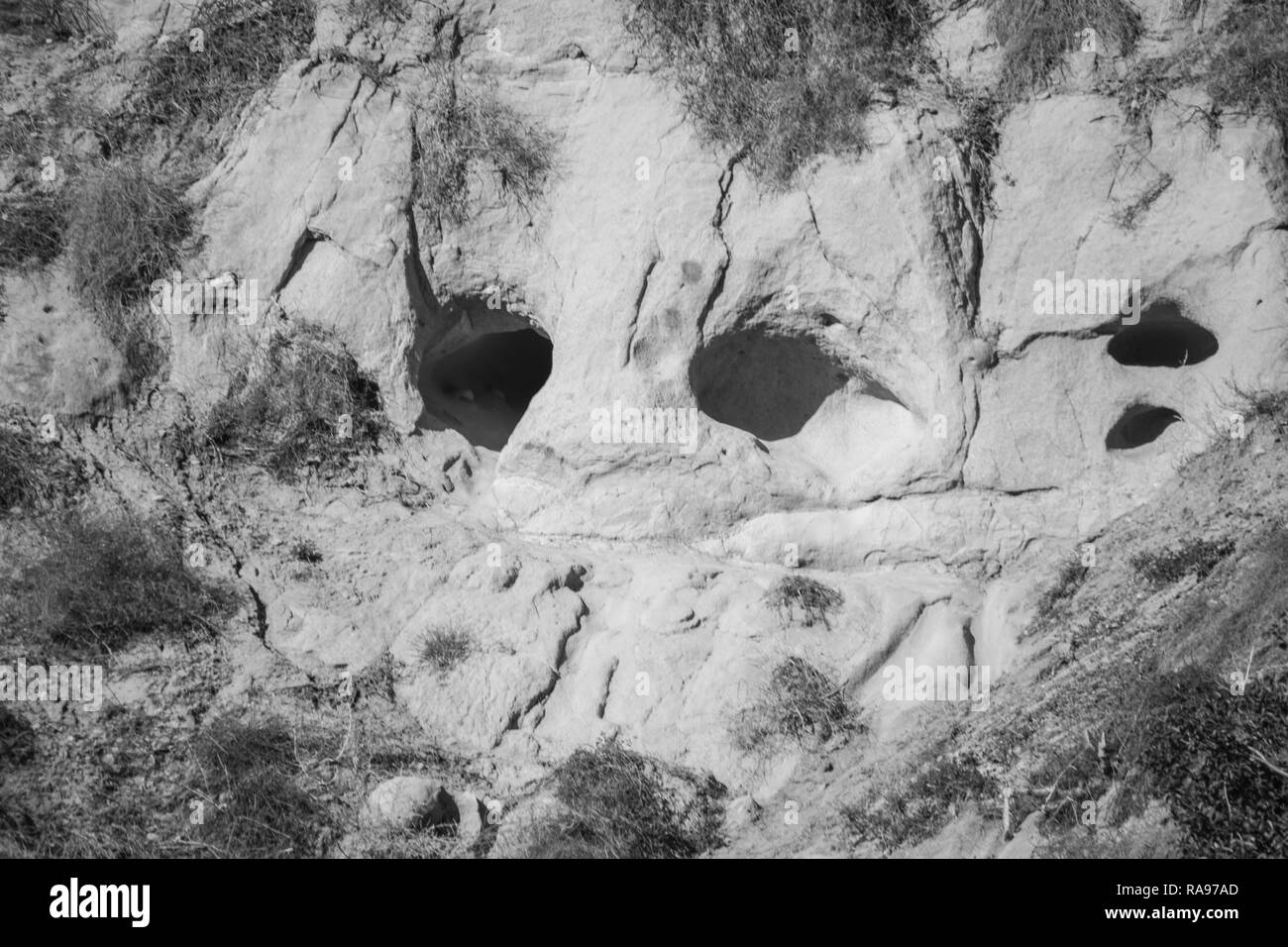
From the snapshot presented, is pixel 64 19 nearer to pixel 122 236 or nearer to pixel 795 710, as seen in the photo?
pixel 122 236

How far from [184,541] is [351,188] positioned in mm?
2479

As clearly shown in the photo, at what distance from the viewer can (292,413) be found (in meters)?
8.40

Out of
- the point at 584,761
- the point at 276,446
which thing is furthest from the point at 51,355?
the point at 584,761

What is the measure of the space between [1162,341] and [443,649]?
185 inches

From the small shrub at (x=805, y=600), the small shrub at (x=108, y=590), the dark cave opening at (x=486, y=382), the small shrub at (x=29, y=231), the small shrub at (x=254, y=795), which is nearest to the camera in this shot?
the small shrub at (x=254, y=795)

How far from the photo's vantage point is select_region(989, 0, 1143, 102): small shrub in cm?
832

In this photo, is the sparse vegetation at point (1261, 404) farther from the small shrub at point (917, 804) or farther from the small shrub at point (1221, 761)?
the small shrub at point (917, 804)

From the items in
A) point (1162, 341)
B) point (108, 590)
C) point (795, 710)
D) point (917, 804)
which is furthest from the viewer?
point (1162, 341)

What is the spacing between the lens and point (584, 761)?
7.11 m

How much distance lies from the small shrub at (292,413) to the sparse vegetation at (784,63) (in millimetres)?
2773

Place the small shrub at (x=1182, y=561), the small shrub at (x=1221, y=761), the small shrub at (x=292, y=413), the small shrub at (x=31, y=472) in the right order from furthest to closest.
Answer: the small shrub at (x=292, y=413) < the small shrub at (x=31, y=472) < the small shrub at (x=1182, y=561) < the small shrub at (x=1221, y=761)

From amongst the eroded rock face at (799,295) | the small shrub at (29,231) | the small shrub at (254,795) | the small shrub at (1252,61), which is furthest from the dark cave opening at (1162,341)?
the small shrub at (29,231)

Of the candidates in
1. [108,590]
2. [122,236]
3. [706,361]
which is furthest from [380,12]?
[108,590]

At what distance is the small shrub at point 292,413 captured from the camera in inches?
330
